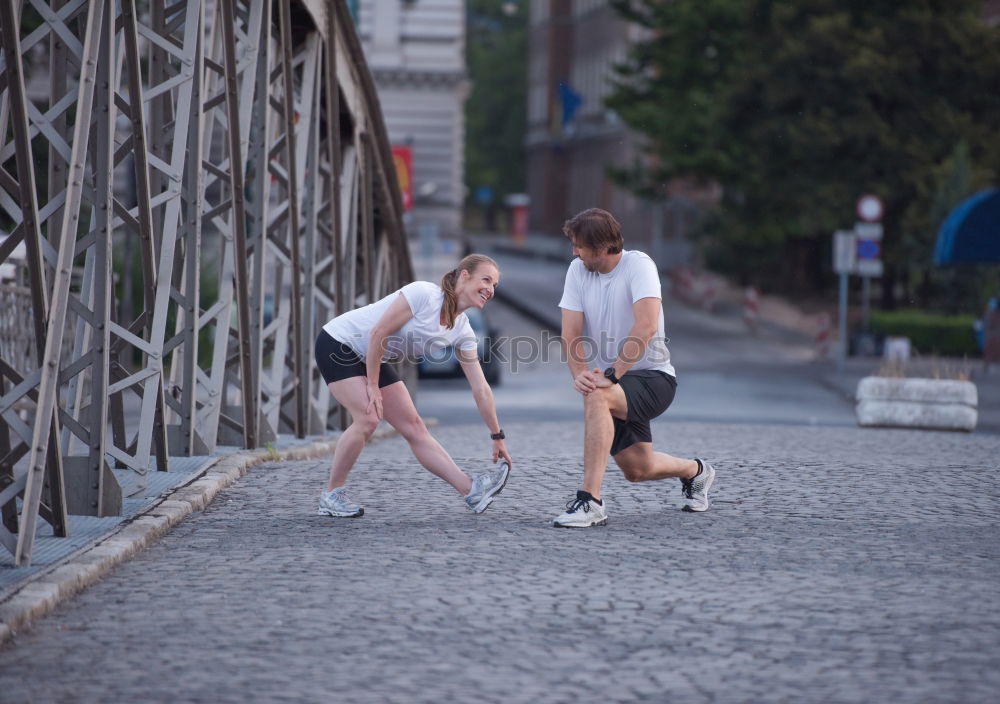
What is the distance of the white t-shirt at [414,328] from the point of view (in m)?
8.37

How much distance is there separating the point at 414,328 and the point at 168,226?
5.94ft

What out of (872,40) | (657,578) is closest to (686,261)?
(872,40)

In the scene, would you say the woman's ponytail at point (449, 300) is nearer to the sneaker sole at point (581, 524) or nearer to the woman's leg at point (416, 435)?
the woman's leg at point (416, 435)

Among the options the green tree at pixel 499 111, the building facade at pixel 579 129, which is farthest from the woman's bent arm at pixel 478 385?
the green tree at pixel 499 111

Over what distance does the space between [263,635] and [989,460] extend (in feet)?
26.2

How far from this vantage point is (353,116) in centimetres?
1421

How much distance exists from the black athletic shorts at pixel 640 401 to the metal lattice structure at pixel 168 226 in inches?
95.7

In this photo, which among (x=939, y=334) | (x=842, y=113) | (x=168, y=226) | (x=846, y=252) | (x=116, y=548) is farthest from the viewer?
(x=842, y=113)

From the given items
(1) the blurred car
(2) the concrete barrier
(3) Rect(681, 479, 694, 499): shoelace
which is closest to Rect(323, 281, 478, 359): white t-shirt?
(3) Rect(681, 479, 694, 499): shoelace

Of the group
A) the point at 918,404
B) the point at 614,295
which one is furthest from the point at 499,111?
the point at 614,295

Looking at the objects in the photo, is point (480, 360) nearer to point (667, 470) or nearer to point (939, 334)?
point (939, 334)

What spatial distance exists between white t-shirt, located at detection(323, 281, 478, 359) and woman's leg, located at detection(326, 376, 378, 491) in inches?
6.5

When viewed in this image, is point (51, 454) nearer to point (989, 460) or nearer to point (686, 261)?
point (989, 460)

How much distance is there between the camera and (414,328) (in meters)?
8.39
